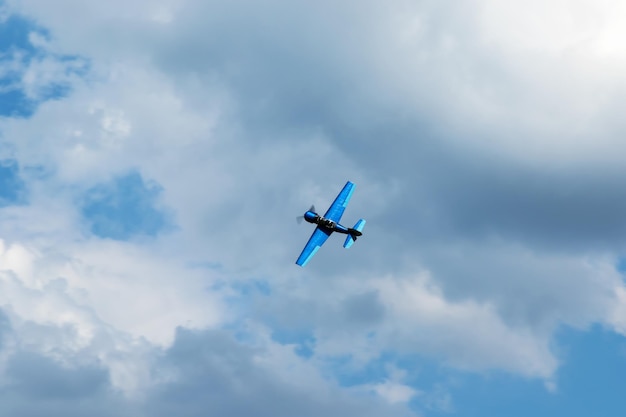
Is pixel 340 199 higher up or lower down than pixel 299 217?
higher up

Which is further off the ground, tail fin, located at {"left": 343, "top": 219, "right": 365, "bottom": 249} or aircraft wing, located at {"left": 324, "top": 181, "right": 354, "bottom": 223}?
aircraft wing, located at {"left": 324, "top": 181, "right": 354, "bottom": 223}

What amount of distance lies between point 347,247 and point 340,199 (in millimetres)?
15409

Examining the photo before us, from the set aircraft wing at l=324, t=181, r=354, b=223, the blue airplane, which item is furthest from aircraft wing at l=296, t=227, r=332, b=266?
aircraft wing at l=324, t=181, r=354, b=223

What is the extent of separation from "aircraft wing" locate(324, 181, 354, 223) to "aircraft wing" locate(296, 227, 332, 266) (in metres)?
4.32

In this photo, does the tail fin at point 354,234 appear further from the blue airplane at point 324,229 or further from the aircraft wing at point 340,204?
the aircraft wing at point 340,204

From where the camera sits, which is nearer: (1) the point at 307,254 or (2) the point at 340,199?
(1) the point at 307,254

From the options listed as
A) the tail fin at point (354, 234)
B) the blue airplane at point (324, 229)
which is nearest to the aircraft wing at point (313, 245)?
the blue airplane at point (324, 229)

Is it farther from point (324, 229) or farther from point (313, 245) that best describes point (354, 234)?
point (313, 245)

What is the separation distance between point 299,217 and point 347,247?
13468 millimetres

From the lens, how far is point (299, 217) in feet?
507

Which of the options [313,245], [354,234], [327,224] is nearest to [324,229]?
[327,224]

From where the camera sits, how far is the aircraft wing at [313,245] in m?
150

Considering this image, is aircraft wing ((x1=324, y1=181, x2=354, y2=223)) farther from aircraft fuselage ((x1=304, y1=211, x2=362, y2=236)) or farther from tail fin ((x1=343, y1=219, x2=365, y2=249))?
tail fin ((x1=343, y1=219, x2=365, y2=249))

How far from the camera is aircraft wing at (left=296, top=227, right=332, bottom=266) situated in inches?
5915
